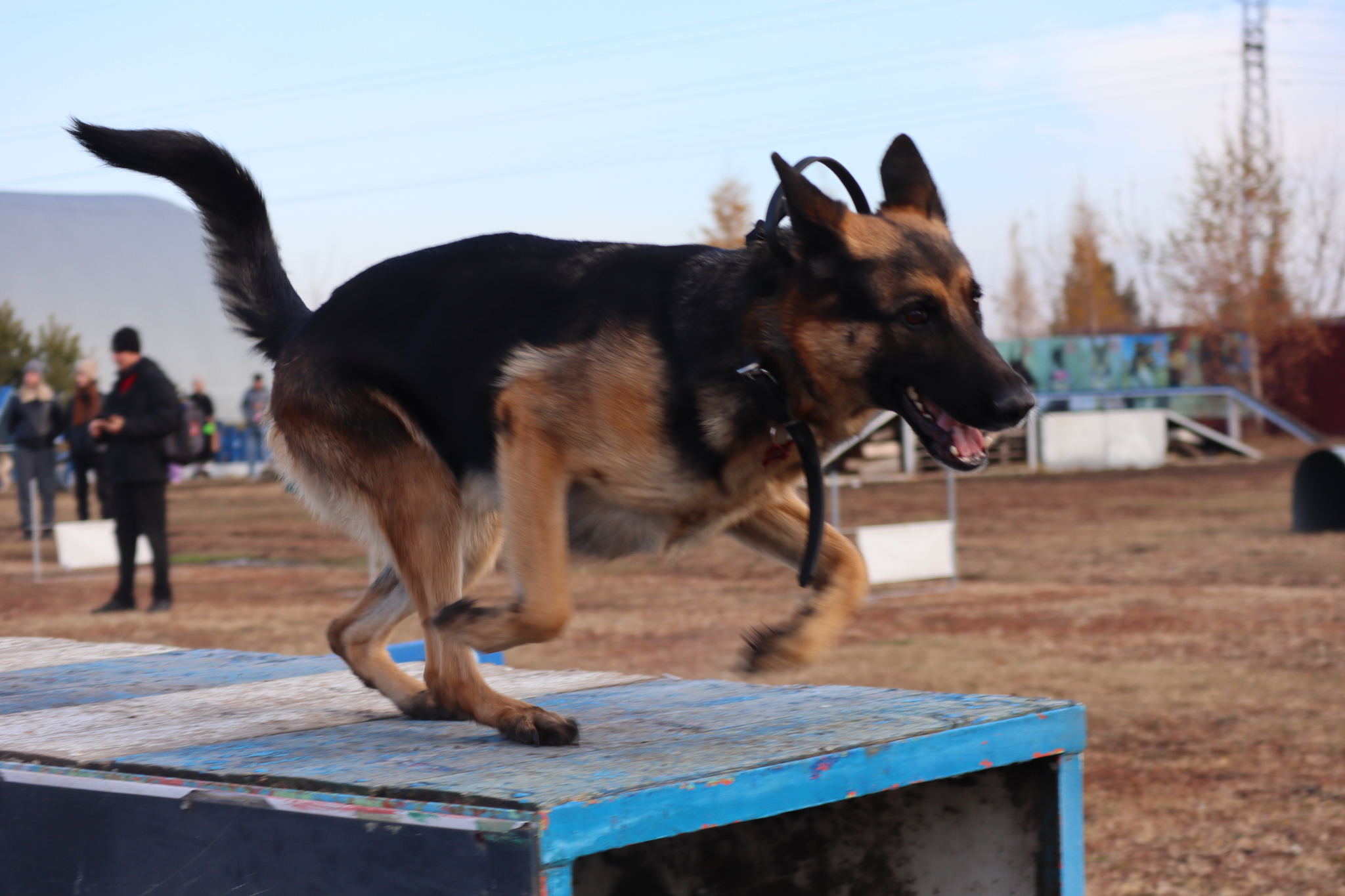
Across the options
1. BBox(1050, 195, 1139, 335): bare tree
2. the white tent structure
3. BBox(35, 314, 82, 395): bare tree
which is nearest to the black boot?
BBox(35, 314, 82, 395): bare tree

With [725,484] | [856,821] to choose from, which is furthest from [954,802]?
[725,484]

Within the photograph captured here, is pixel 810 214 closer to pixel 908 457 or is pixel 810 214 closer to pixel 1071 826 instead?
pixel 1071 826

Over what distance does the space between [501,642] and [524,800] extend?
0.56 m

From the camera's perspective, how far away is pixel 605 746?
251 cm

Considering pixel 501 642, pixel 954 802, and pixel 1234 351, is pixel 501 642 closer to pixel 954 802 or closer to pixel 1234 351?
pixel 954 802

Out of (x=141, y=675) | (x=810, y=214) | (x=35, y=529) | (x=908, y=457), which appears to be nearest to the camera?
(x=810, y=214)

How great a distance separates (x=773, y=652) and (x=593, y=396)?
2.18 ft

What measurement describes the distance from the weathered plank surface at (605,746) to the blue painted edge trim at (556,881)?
0.10 m

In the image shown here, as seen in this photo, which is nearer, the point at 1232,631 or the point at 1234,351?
the point at 1232,631

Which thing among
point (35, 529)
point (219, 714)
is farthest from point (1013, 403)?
point (35, 529)

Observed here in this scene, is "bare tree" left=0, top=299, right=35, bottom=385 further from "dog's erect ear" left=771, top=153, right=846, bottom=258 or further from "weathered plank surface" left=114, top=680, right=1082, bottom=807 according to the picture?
"dog's erect ear" left=771, top=153, right=846, bottom=258

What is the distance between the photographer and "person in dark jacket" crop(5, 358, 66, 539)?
45.2 feet

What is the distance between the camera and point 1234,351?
3338 cm

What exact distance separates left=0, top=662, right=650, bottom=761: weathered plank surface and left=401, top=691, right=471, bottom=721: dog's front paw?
0.20ft
